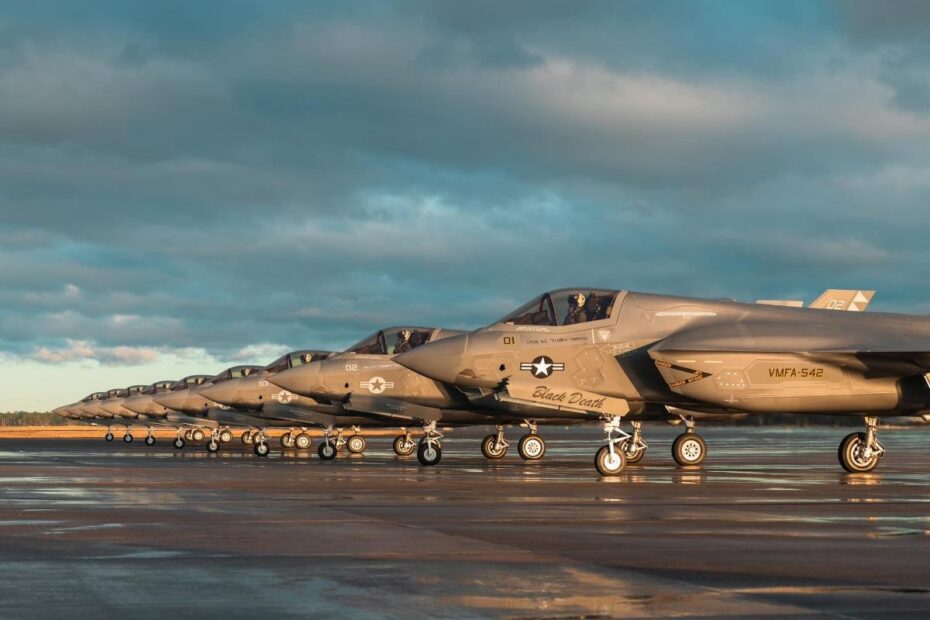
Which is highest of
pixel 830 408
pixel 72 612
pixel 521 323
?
pixel 521 323

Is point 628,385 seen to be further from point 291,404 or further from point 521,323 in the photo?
point 291,404

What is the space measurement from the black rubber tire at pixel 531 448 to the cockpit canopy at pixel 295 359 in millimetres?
10073

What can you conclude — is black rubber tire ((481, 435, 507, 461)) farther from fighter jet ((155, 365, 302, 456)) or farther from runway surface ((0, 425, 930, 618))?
runway surface ((0, 425, 930, 618))

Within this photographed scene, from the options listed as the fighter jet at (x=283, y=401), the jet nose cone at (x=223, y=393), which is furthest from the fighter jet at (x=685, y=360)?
the jet nose cone at (x=223, y=393)

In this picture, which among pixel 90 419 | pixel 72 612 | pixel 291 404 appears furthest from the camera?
pixel 90 419

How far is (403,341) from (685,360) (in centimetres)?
1196

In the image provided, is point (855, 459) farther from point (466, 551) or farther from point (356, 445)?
point (356, 445)

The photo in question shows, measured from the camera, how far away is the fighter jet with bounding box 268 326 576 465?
1202 inches

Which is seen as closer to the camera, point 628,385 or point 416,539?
point 416,539

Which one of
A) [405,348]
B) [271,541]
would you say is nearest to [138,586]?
[271,541]

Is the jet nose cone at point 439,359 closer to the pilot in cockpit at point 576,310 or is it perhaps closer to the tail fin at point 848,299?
the pilot in cockpit at point 576,310

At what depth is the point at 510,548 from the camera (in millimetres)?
9766

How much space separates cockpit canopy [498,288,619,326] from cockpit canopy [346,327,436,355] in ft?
28.9

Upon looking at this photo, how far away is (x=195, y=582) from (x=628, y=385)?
15950 mm
